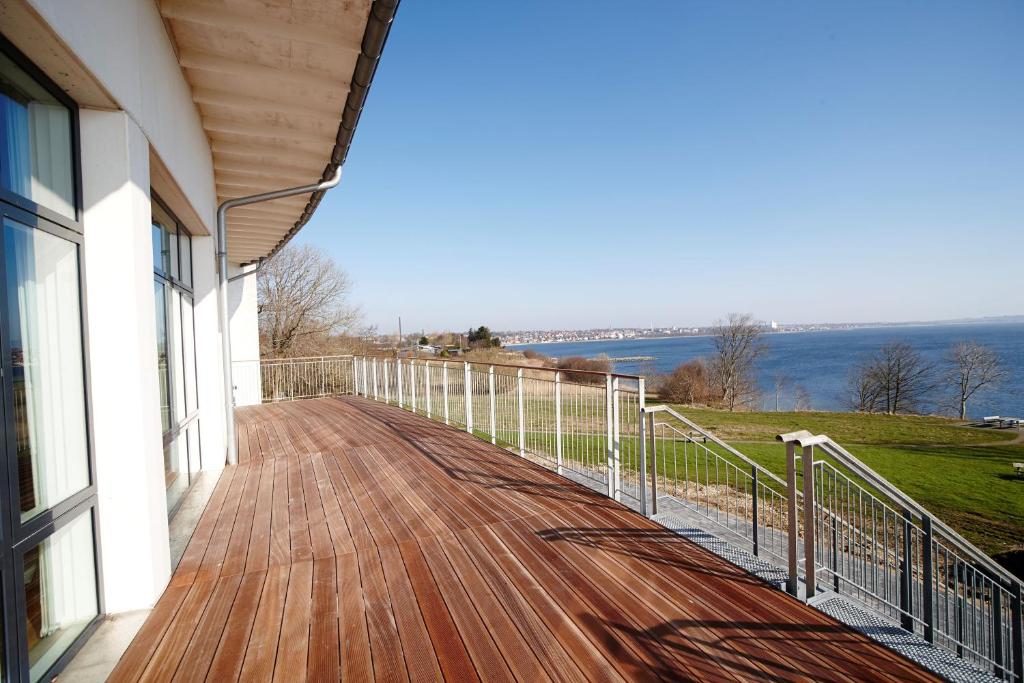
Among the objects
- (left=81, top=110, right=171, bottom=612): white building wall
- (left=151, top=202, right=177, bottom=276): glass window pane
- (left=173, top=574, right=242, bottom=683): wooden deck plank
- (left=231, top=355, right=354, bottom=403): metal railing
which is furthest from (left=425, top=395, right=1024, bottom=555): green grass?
(left=231, top=355, right=354, bottom=403): metal railing

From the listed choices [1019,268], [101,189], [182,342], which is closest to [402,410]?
[182,342]

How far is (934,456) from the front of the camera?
18250 mm

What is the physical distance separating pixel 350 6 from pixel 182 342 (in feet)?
12.0

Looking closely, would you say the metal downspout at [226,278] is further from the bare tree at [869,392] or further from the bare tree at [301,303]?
the bare tree at [869,392]

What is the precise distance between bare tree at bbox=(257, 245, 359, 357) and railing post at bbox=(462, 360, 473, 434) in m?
20.4

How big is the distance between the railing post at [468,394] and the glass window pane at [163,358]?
12.0ft

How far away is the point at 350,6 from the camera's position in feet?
9.19

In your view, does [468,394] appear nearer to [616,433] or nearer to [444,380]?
[444,380]

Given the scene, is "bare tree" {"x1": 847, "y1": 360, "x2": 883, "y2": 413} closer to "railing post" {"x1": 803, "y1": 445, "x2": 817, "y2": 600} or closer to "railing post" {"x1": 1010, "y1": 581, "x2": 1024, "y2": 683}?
"railing post" {"x1": 1010, "y1": 581, "x2": 1024, "y2": 683}

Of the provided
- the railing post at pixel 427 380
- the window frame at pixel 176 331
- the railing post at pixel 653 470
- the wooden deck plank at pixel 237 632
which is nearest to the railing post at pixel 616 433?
the railing post at pixel 653 470

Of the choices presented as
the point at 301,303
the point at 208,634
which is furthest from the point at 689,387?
the point at 208,634

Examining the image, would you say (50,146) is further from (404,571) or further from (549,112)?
(549,112)

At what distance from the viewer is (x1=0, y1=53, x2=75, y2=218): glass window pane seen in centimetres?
181

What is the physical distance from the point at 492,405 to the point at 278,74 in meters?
4.30
